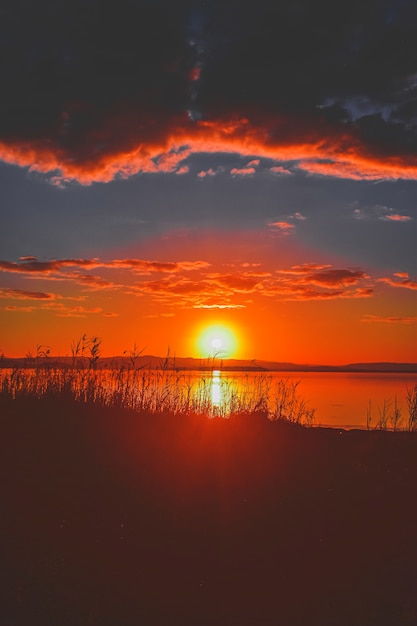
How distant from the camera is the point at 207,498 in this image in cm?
789

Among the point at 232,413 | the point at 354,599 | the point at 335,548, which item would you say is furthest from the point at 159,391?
the point at 354,599

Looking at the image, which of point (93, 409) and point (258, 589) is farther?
point (93, 409)

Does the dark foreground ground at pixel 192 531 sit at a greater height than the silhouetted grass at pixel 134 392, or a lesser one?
lesser

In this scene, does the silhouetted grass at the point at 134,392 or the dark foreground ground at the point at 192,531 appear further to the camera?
the silhouetted grass at the point at 134,392

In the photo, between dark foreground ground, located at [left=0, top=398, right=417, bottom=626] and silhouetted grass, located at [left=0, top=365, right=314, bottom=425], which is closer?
dark foreground ground, located at [left=0, top=398, right=417, bottom=626]

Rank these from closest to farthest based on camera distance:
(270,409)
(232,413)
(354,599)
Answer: (354,599)
(232,413)
(270,409)

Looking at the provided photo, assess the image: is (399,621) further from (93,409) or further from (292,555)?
(93,409)

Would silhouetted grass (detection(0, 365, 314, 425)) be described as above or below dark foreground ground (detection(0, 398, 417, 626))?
above

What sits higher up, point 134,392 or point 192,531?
point 134,392

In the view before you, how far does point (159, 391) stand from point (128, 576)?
978 centimetres

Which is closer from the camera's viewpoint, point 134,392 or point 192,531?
point 192,531

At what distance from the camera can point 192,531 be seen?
22.8 feet

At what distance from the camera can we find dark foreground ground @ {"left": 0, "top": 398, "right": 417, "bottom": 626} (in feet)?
17.8

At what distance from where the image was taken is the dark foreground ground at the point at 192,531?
5.43m
